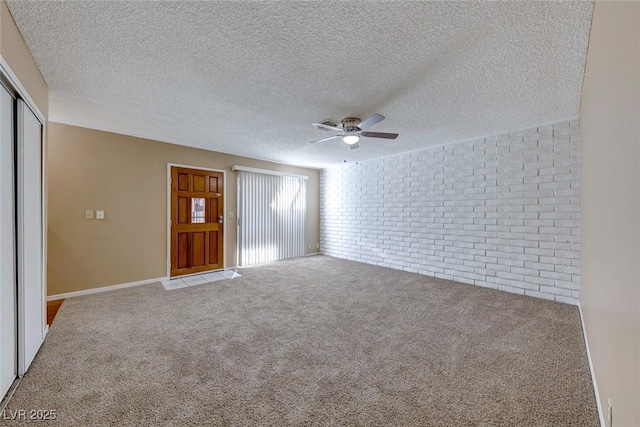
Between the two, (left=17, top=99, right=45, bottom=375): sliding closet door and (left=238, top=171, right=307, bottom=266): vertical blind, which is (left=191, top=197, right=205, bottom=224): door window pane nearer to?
(left=238, top=171, right=307, bottom=266): vertical blind

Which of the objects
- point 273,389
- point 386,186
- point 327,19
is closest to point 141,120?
point 327,19

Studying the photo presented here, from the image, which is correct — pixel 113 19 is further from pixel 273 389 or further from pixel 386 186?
pixel 386 186

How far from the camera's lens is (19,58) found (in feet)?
5.93

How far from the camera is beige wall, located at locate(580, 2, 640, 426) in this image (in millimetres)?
912

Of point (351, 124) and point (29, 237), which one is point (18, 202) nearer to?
point (29, 237)

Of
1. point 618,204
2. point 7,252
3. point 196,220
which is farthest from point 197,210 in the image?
point 618,204

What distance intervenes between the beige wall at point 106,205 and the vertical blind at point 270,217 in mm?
1347

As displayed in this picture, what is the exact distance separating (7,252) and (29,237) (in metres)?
0.35

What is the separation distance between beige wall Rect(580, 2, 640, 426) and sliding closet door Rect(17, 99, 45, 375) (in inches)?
136

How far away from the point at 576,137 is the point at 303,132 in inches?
144

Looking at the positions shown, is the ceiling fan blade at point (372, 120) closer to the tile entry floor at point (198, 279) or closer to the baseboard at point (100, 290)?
the tile entry floor at point (198, 279)

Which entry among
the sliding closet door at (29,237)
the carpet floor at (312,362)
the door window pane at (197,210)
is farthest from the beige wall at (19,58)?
the door window pane at (197,210)

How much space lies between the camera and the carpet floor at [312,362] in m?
1.55

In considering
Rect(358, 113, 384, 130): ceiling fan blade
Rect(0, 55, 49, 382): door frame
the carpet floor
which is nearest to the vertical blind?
the carpet floor
